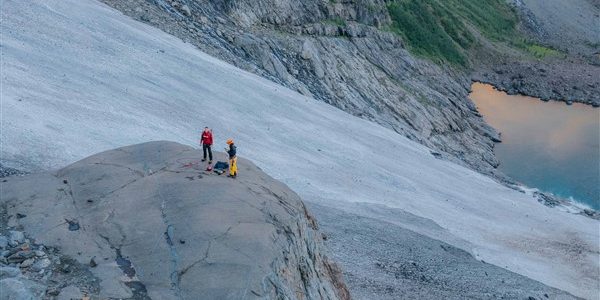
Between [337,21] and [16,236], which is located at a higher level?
[337,21]

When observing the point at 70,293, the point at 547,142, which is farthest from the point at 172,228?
the point at 547,142

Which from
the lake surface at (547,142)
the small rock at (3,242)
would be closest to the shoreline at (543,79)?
the lake surface at (547,142)

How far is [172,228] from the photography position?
11.9 metres

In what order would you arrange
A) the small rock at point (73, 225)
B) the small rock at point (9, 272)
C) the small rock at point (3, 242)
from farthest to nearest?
the small rock at point (73, 225) → the small rock at point (3, 242) → the small rock at point (9, 272)

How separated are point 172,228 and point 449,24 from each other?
6662 centimetres

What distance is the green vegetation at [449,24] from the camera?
63156 millimetres

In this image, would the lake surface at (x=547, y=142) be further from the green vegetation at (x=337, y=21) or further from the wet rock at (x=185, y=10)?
the wet rock at (x=185, y=10)

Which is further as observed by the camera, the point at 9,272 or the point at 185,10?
the point at 185,10

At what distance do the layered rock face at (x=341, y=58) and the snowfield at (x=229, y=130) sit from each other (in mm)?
3872

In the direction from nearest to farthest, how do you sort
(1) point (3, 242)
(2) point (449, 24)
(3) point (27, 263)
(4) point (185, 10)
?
(3) point (27, 263) < (1) point (3, 242) < (4) point (185, 10) < (2) point (449, 24)

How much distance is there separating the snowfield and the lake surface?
12686 millimetres

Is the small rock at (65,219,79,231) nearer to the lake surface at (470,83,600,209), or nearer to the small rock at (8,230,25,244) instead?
the small rock at (8,230,25,244)

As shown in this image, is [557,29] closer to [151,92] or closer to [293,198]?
[151,92]

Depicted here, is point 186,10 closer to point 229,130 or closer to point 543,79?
point 229,130
